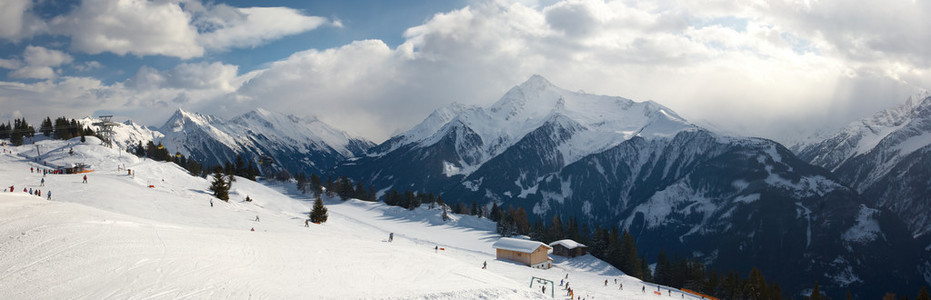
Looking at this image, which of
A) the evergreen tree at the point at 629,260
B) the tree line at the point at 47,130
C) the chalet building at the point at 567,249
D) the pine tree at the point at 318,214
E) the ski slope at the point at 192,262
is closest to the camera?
the ski slope at the point at 192,262

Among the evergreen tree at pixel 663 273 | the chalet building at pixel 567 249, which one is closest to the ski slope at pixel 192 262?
the chalet building at pixel 567 249

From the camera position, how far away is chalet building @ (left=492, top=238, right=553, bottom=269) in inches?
3007

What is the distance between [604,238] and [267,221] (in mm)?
67766

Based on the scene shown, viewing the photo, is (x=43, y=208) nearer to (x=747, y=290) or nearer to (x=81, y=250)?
(x=81, y=250)

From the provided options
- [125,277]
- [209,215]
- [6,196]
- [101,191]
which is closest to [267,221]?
[209,215]

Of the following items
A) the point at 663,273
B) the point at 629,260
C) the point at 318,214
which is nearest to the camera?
the point at 318,214

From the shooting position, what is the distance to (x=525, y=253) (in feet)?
251

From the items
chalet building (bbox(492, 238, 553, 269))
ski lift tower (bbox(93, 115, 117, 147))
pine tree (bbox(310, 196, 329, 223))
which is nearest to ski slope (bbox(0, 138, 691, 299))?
chalet building (bbox(492, 238, 553, 269))

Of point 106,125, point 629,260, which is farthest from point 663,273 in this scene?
point 106,125

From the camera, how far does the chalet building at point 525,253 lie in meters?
76.4

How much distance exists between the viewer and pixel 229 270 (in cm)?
3444

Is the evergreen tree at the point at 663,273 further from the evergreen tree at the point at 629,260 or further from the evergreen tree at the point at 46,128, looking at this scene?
the evergreen tree at the point at 46,128

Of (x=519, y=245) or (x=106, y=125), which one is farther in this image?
(x=106, y=125)

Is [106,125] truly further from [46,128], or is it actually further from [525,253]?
[525,253]
